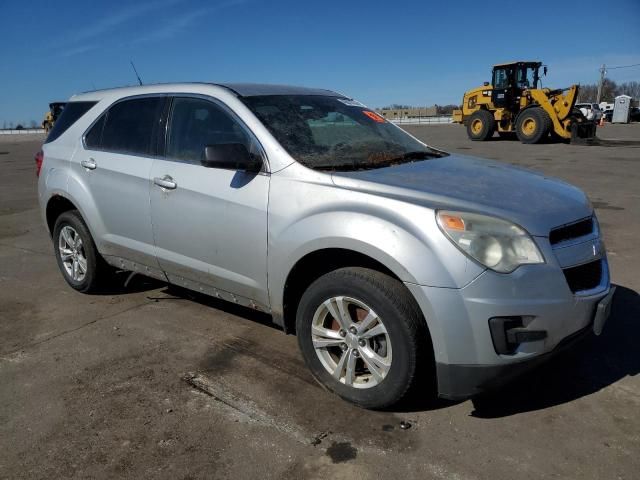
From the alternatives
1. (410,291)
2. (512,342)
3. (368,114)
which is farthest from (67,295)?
(512,342)

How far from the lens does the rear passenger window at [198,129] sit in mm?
3477

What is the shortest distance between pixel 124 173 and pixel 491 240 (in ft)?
9.15

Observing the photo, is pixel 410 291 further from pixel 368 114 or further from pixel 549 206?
pixel 368 114

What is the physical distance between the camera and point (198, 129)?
368 centimetres

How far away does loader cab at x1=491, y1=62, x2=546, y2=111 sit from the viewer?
67.2 feet

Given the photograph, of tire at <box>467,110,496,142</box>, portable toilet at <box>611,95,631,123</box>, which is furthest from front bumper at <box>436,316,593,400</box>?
portable toilet at <box>611,95,631,123</box>

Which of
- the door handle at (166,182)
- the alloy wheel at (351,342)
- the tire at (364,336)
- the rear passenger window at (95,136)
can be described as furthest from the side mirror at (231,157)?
the rear passenger window at (95,136)

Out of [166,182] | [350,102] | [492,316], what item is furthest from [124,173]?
[492,316]

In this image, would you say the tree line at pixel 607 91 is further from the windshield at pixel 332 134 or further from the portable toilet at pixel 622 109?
the windshield at pixel 332 134

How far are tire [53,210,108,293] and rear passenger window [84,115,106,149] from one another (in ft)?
2.04

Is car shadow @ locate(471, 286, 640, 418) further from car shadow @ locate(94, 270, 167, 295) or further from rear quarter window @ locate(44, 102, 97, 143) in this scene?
rear quarter window @ locate(44, 102, 97, 143)

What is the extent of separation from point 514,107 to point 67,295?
20.3 m

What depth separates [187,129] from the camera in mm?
3758

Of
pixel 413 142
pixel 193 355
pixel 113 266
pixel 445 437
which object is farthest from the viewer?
pixel 113 266
